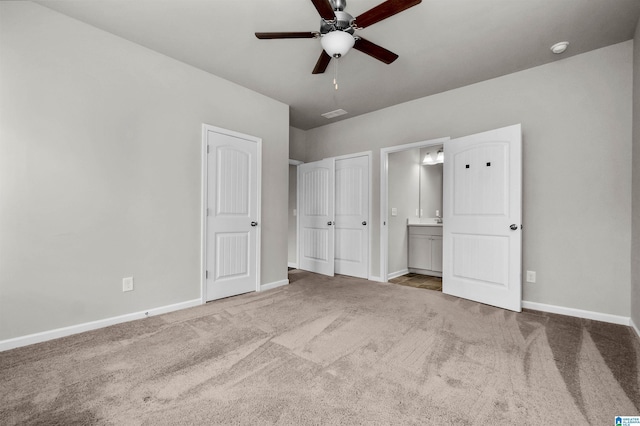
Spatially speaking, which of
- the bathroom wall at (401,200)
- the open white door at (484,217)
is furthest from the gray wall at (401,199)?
the open white door at (484,217)

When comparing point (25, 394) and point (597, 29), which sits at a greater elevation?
point (597, 29)

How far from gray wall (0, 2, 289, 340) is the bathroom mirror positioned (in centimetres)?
384

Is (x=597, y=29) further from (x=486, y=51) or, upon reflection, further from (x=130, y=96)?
(x=130, y=96)

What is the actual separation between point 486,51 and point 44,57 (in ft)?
13.2

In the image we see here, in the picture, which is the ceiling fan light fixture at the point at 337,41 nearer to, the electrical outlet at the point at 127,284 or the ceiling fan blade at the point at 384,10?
the ceiling fan blade at the point at 384,10

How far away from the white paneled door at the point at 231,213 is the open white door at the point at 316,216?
1468 millimetres

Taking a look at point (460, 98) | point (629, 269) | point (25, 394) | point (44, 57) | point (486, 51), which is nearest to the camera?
point (25, 394)

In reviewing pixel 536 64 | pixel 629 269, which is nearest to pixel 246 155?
pixel 536 64

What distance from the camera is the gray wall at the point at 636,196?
248 centimetres

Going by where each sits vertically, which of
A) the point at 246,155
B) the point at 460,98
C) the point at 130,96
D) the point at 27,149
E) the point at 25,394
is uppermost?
the point at 460,98

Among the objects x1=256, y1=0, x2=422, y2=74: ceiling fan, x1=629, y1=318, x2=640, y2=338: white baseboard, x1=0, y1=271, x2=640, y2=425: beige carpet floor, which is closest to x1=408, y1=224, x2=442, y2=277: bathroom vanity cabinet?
x1=0, y1=271, x2=640, y2=425: beige carpet floor

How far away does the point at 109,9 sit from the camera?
94.0 inches

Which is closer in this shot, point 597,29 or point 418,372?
point 418,372

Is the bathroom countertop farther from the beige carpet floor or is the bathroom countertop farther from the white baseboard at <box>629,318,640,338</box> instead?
the white baseboard at <box>629,318,640,338</box>
